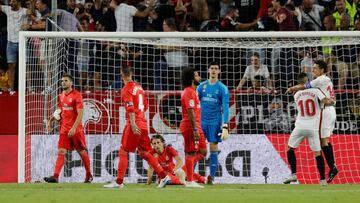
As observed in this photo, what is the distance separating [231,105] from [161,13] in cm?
400

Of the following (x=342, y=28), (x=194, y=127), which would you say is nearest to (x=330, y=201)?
(x=194, y=127)

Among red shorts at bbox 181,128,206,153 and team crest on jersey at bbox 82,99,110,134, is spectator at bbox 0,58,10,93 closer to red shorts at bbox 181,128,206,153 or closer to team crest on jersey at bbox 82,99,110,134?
team crest on jersey at bbox 82,99,110,134

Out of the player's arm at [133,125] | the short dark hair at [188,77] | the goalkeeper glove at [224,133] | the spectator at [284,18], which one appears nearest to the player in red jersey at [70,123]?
the player's arm at [133,125]

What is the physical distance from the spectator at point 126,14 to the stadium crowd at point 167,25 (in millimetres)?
23

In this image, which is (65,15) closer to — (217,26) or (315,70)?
(217,26)

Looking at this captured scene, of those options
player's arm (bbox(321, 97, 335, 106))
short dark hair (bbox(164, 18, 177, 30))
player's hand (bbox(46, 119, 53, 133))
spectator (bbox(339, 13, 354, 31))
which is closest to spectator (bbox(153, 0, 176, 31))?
short dark hair (bbox(164, 18, 177, 30))

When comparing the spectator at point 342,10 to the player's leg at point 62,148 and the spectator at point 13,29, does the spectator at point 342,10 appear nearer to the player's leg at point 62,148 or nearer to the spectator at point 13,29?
the spectator at point 13,29

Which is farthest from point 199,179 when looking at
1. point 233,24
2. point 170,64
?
point 233,24

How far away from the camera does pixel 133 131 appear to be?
1589 cm

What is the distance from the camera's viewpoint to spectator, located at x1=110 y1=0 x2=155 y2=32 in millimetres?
22703

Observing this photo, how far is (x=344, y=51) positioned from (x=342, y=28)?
185cm

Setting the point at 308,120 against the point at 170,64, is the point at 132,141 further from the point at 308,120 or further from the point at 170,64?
the point at 170,64

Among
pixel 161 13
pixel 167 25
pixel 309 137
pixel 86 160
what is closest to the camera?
pixel 309 137

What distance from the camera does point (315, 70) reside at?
16.8 m
